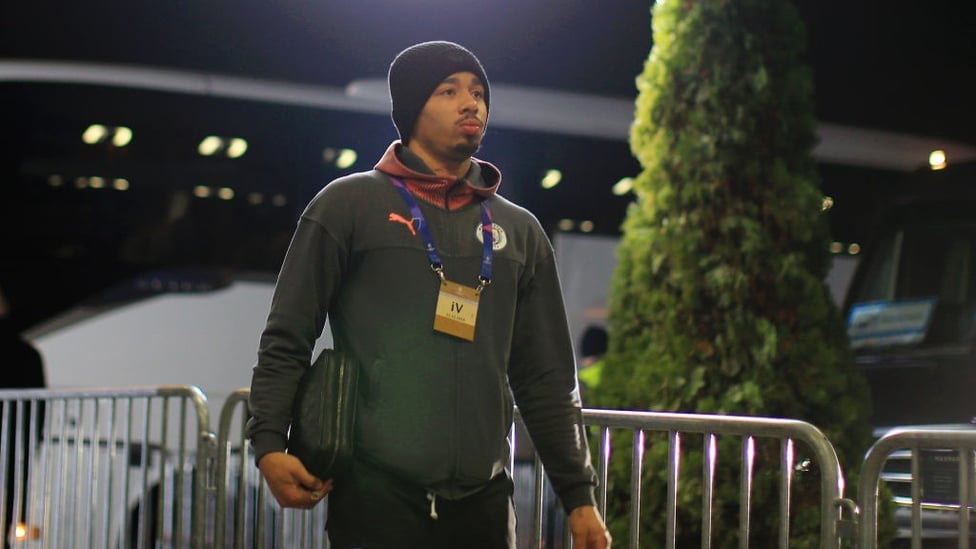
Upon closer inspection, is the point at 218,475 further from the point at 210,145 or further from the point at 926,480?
the point at 210,145

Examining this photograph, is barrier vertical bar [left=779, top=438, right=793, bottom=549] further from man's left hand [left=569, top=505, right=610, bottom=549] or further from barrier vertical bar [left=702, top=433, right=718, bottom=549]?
man's left hand [left=569, top=505, right=610, bottom=549]

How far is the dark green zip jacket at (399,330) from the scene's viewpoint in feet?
9.18

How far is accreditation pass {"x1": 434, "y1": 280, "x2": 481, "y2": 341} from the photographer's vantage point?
2.82 metres

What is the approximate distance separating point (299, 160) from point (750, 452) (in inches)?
254

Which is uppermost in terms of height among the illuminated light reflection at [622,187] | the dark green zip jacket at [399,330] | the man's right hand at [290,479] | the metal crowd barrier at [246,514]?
the illuminated light reflection at [622,187]

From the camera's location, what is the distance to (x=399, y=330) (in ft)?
9.25

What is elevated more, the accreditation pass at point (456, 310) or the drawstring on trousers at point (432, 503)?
the accreditation pass at point (456, 310)

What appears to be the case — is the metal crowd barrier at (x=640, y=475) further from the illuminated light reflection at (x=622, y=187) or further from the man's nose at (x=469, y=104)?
the illuminated light reflection at (x=622, y=187)

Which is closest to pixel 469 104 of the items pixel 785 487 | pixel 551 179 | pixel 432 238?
pixel 432 238

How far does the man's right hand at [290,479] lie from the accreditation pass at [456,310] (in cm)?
39

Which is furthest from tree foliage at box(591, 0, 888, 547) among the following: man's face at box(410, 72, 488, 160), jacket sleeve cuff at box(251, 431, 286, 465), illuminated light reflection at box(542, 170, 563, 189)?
illuminated light reflection at box(542, 170, 563, 189)

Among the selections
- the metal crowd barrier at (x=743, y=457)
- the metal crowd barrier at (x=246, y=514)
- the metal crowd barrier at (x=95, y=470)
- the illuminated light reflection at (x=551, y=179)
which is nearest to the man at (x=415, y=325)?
the metal crowd barrier at (x=743, y=457)

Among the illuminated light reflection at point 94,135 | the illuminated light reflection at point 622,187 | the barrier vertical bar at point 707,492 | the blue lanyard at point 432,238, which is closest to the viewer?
the blue lanyard at point 432,238

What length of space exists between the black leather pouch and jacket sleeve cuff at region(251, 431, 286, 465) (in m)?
0.04
